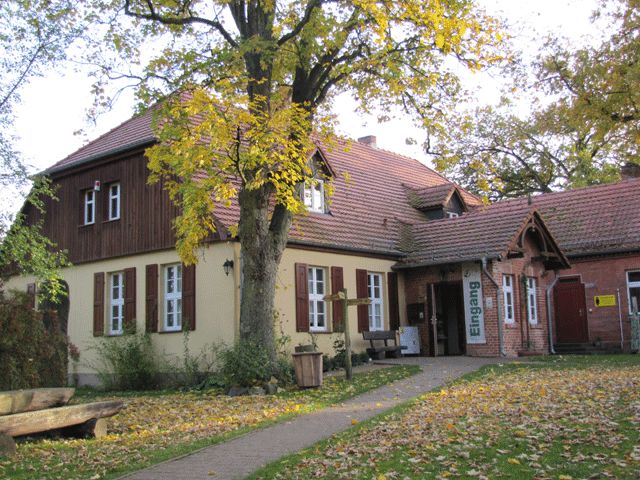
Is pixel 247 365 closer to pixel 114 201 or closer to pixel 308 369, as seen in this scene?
pixel 308 369

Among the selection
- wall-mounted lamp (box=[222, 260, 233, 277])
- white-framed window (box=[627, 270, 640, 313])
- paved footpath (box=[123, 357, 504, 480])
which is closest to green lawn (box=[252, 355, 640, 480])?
paved footpath (box=[123, 357, 504, 480])

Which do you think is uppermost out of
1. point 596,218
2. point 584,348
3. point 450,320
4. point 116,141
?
point 116,141

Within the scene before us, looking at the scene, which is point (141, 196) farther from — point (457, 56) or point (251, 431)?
point (251, 431)

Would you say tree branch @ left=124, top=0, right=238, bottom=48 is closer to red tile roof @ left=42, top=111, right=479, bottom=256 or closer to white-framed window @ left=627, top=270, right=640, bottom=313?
red tile roof @ left=42, top=111, right=479, bottom=256

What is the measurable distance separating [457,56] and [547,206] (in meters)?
13.5

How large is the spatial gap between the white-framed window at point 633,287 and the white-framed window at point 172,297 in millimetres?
14534

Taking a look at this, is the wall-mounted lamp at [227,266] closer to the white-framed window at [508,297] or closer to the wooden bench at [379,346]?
the wooden bench at [379,346]

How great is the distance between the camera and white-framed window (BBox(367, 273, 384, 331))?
2222cm

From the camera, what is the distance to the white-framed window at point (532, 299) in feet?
75.6

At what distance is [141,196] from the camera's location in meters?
20.8

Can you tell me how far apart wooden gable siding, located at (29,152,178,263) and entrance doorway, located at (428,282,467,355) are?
9.06 m

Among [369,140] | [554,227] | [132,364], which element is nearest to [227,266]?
[132,364]

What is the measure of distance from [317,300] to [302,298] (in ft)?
3.42

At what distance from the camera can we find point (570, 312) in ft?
83.7
